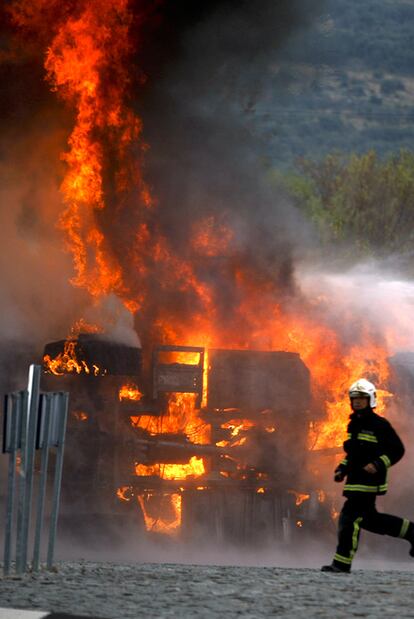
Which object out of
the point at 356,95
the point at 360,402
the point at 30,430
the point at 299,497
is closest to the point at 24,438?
the point at 30,430

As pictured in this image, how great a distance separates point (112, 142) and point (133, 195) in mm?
981

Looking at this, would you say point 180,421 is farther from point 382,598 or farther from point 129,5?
point 382,598

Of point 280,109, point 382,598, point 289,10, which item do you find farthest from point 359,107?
point 382,598

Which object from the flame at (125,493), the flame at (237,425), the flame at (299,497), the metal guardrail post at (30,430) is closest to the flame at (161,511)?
the flame at (125,493)

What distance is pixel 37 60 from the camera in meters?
23.7

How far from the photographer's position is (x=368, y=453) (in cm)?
1241

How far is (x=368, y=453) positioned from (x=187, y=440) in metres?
8.94

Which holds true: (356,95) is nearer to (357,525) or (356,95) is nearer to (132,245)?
(132,245)

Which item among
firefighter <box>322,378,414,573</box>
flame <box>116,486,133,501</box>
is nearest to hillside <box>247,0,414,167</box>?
flame <box>116,486,133,501</box>

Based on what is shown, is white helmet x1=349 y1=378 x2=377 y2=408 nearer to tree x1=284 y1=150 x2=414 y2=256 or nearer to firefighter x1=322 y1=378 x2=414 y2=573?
firefighter x1=322 y1=378 x2=414 y2=573

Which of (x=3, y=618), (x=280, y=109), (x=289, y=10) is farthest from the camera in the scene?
(x=280, y=109)

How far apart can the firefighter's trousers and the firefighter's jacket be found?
100 mm

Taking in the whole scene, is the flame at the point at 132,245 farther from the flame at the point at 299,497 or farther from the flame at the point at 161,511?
the flame at the point at 161,511

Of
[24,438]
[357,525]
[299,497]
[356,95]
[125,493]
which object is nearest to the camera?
[24,438]
